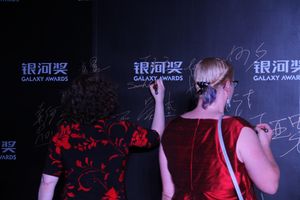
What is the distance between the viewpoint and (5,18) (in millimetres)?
2908

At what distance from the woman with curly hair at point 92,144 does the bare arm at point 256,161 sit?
456mm

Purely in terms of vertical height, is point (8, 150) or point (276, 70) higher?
point (276, 70)

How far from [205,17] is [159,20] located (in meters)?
0.28

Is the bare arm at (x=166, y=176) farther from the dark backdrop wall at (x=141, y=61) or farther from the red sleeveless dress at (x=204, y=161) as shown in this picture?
the dark backdrop wall at (x=141, y=61)

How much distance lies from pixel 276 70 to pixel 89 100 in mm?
Result: 1225

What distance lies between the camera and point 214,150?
1.49m

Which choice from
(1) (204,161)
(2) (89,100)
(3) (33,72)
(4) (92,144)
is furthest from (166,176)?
(3) (33,72)

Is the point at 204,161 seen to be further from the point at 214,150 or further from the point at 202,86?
the point at 202,86

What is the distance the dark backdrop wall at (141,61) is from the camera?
8.12 ft

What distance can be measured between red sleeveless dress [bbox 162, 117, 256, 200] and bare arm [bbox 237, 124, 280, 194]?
0.02m

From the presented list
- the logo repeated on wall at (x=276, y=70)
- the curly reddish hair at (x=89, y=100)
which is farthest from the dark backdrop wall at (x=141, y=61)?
the curly reddish hair at (x=89, y=100)
